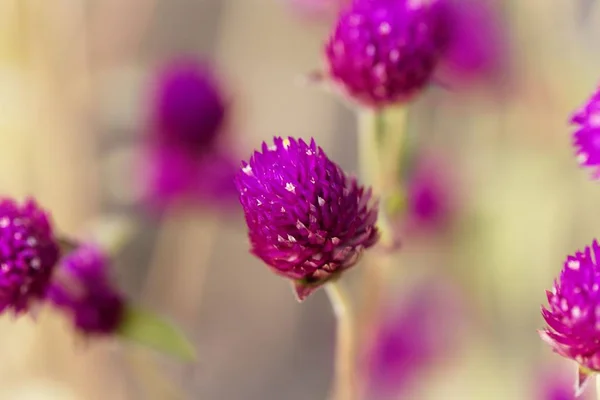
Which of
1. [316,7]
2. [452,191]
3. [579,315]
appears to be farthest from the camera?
[452,191]

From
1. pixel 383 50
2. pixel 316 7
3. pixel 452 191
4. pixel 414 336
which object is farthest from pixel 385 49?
pixel 414 336

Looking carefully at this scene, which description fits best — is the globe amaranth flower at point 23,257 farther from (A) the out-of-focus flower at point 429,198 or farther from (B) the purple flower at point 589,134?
(A) the out-of-focus flower at point 429,198

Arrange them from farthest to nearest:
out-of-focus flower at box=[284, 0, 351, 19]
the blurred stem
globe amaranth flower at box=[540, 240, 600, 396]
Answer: out-of-focus flower at box=[284, 0, 351, 19] < the blurred stem < globe amaranth flower at box=[540, 240, 600, 396]

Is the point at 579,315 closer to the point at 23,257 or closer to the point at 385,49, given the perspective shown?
the point at 385,49

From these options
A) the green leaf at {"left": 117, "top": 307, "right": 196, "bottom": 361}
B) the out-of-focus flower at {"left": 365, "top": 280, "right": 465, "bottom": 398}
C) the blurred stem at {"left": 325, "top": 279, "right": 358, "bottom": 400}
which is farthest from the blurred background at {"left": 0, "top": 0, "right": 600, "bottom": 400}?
the blurred stem at {"left": 325, "top": 279, "right": 358, "bottom": 400}

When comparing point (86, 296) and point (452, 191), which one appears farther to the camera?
point (452, 191)

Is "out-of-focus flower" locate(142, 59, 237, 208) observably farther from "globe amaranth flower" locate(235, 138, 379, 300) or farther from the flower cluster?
"globe amaranth flower" locate(235, 138, 379, 300)
